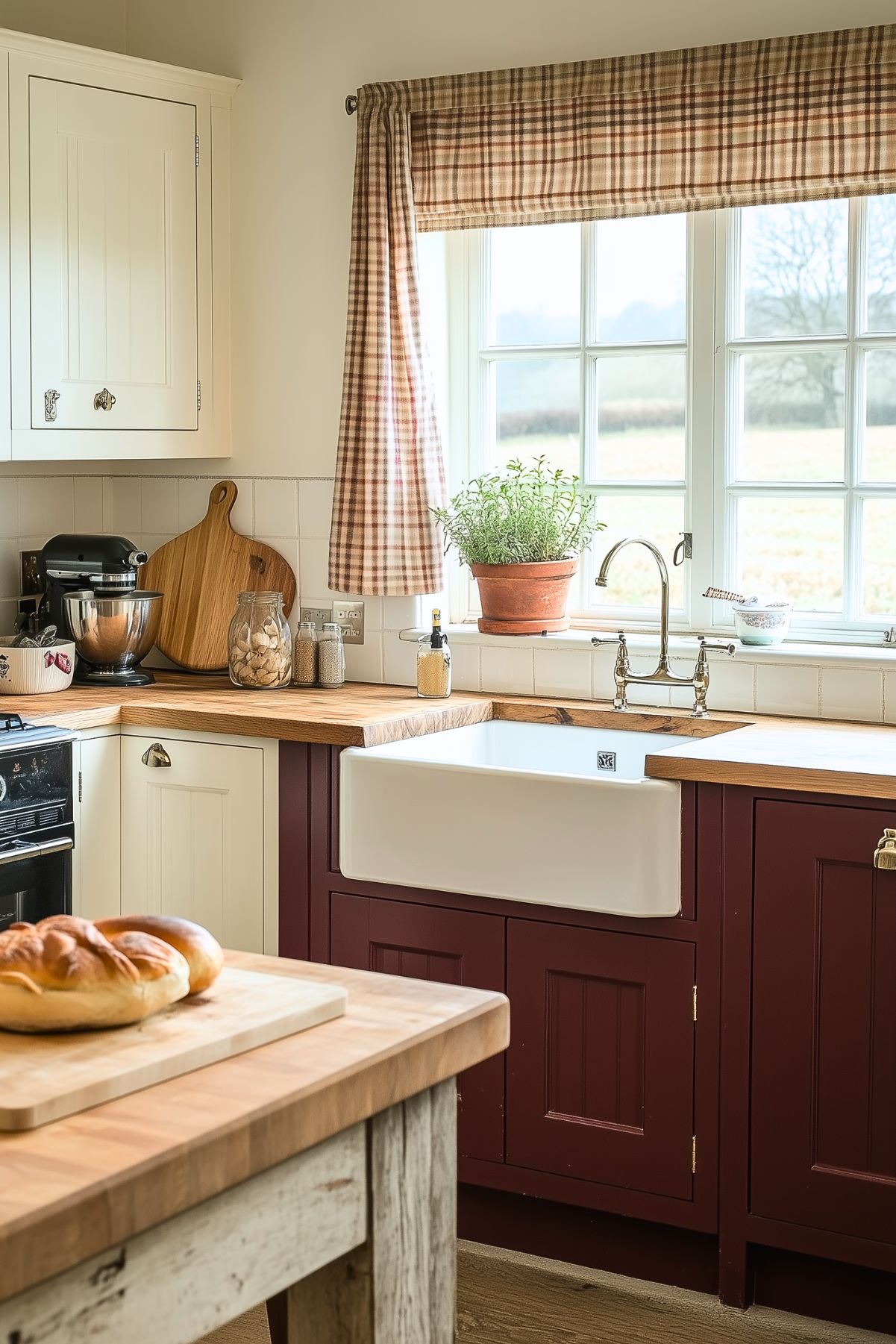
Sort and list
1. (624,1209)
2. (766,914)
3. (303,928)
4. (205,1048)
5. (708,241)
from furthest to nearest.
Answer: (708,241), (303,928), (624,1209), (766,914), (205,1048)

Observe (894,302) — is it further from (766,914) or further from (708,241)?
(766,914)

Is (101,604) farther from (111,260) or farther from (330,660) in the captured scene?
(111,260)

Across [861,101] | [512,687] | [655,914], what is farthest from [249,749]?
[861,101]

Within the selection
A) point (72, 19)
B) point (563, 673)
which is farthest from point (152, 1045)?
point (72, 19)

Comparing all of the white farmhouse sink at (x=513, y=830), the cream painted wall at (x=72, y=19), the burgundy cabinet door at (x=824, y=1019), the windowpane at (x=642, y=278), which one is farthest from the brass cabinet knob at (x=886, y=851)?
the cream painted wall at (x=72, y=19)

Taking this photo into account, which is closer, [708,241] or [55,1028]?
[55,1028]

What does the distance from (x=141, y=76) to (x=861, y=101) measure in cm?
160

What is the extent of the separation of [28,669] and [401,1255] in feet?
7.90

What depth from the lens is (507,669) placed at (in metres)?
3.63

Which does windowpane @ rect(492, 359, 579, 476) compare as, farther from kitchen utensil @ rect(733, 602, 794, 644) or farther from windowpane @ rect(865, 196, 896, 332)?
windowpane @ rect(865, 196, 896, 332)

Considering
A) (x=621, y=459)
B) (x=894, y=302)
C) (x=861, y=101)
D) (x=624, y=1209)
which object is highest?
(x=861, y=101)

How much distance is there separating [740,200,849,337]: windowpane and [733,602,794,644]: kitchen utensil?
1.90 ft

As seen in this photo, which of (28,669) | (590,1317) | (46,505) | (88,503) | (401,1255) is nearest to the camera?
(401,1255)

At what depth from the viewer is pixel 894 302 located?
329 centimetres
